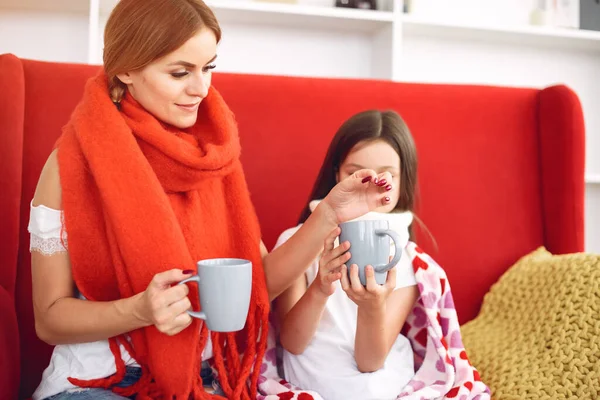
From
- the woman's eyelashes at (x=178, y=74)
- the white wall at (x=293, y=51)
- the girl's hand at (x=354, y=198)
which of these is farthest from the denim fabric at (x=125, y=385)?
the white wall at (x=293, y=51)

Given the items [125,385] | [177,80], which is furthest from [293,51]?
[125,385]

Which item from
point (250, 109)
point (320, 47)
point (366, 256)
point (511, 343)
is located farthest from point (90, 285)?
point (320, 47)

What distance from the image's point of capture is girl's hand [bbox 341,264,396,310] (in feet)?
3.00

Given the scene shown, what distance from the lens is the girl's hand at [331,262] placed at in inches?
36.7

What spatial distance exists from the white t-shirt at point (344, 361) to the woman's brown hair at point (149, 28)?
484mm

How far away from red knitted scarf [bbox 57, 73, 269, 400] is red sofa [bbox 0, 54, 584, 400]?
292mm

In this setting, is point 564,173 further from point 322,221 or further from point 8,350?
point 8,350

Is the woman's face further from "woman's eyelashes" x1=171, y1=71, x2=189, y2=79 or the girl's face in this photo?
the girl's face

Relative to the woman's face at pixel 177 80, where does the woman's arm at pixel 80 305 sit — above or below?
below

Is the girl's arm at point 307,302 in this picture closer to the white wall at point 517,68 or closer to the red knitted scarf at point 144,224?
the red knitted scarf at point 144,224

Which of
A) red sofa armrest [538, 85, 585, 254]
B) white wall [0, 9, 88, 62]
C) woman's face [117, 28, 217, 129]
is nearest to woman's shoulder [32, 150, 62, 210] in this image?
woman's face [117, 28, 217, 129]

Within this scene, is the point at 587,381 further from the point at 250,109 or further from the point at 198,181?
the point at 250,109

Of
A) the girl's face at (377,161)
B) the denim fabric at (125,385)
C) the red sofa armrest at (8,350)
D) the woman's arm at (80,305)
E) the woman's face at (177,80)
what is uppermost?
the woman's face at (177,80)

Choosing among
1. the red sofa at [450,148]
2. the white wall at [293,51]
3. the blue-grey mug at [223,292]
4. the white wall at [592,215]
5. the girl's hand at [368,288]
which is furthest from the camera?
the white wall at [592,215]
